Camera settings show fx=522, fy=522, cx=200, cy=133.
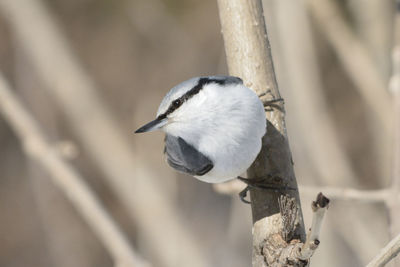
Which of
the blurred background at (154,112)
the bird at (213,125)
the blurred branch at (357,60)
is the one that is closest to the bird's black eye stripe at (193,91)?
the bird at (213,125)

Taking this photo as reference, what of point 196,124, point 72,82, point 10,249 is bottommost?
point 10,249

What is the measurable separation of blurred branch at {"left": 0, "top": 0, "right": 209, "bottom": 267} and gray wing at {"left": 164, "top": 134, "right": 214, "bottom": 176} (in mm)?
1127

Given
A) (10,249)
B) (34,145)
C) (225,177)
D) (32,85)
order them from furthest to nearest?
(10,249) < (32,85) < (34,145) < (225,177)

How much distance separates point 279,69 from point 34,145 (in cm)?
108

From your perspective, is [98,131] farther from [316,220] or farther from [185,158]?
[316,220]

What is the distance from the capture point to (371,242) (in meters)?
2.05

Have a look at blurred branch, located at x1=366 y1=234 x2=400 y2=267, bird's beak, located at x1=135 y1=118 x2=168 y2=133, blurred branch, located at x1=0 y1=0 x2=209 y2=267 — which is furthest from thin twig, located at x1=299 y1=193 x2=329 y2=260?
blurred branch, located at x1=0 y1=0 x2=209 y2=267

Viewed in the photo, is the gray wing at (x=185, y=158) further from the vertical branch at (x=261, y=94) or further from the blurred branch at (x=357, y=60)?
the blurred branch at (x=357, y=60)

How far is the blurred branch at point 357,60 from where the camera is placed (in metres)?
2.11

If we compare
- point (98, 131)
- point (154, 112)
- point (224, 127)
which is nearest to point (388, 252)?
point (224, 127)

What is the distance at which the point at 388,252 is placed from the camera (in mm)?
824

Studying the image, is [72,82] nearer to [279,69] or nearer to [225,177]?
[279,69]

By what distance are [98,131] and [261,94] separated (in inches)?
58.4

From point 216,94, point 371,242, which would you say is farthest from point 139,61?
point 216,94
